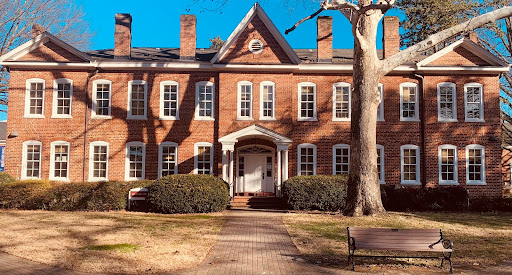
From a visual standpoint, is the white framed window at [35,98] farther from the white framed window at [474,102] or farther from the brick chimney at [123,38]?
the white framed window at [474,102]

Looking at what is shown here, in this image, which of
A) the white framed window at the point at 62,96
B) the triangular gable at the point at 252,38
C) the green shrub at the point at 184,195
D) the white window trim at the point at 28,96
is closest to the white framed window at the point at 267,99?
the triangular gable at the point at 252,38

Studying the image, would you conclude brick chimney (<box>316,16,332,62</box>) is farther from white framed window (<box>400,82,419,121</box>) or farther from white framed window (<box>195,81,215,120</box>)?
white framed window (<box>195,81,215,120</box>)

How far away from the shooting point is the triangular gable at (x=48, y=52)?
21016mm

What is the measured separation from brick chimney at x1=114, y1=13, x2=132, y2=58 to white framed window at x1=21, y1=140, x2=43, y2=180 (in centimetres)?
606

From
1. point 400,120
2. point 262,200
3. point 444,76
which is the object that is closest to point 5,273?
point 262,200

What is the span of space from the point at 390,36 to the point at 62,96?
17264 mm

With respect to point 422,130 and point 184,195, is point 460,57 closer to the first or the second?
point 422,130

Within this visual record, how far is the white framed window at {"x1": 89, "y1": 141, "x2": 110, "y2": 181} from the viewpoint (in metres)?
21.0

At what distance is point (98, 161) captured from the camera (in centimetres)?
2112

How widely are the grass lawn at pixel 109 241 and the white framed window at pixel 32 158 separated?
22.5 ft

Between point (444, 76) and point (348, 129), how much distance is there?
18.9 ft

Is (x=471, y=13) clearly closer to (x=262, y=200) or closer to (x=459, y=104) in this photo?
(x=459, y=104)

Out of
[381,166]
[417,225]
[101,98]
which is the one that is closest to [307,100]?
[381,166]

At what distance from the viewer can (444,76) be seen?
21922 millimetres
